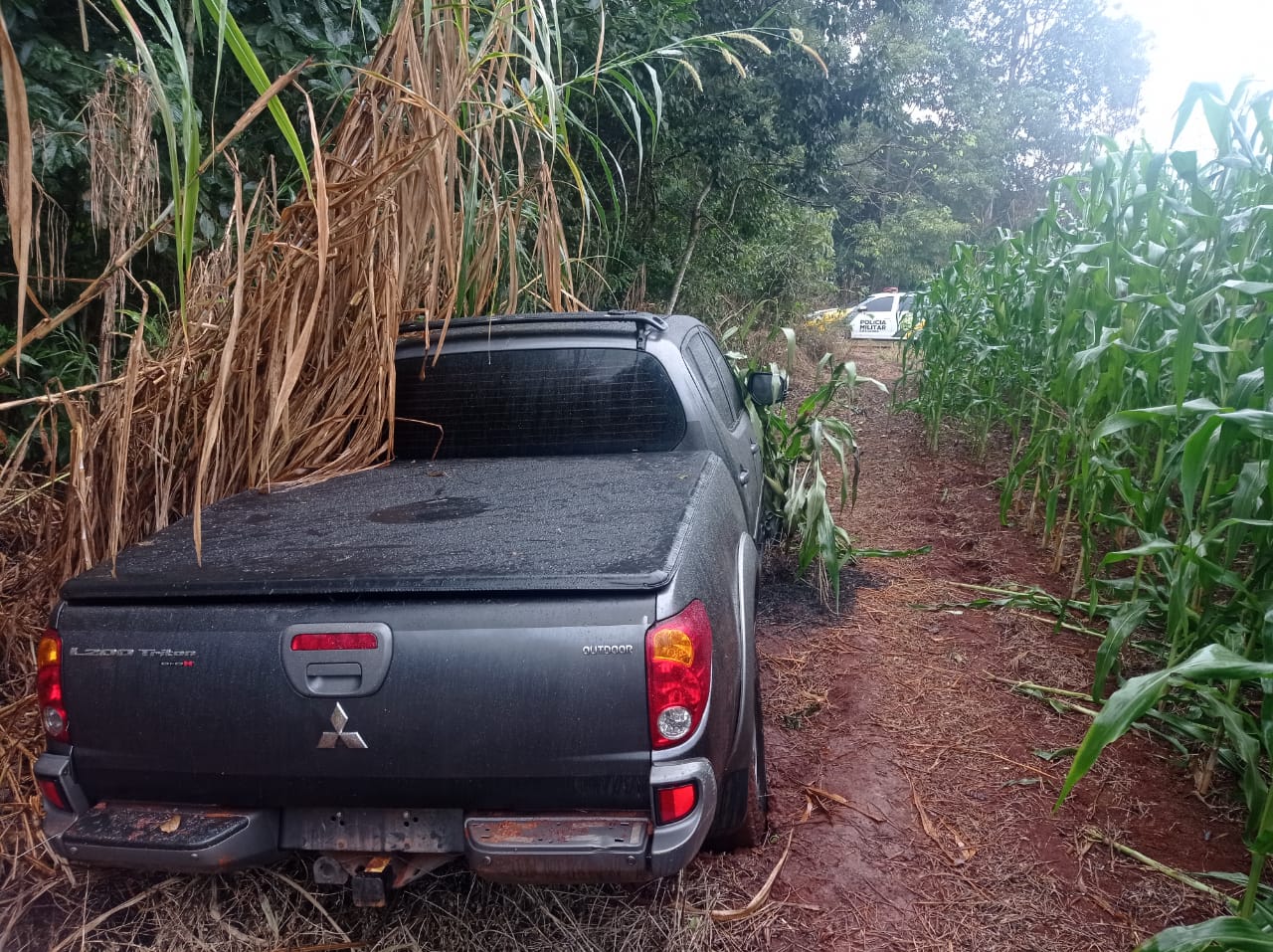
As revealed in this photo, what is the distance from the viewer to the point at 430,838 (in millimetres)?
1812

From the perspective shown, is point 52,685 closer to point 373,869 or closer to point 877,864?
point 373,869

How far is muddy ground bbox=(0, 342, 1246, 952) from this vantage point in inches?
85.1

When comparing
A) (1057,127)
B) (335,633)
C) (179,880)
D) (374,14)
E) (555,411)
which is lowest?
(179,880)

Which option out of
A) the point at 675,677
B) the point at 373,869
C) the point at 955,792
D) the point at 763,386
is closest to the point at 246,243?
the point at 763,386

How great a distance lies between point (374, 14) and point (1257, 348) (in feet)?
16.7

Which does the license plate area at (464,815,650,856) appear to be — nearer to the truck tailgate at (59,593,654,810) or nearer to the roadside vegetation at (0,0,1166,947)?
the truck tailgate at (59,593,654,810)

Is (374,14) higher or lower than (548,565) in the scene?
higher

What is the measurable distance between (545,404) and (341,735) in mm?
1665

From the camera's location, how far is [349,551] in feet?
6.60

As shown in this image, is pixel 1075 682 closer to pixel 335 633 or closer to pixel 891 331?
pixel 335 633

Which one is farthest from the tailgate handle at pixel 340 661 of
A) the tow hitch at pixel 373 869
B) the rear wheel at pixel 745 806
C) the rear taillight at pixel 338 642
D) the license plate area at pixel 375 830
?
the rear wheel at pixel 745 806

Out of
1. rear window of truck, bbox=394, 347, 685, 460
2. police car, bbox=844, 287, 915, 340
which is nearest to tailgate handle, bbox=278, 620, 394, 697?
rear window of truck, bbox=394, 347, 685, 460

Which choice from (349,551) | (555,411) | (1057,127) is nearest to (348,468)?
(555,411)

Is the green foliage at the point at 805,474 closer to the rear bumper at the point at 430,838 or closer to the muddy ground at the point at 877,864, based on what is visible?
the muddy ground at the point at 877,864
